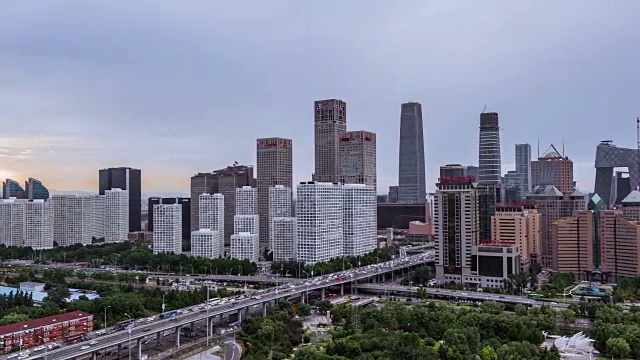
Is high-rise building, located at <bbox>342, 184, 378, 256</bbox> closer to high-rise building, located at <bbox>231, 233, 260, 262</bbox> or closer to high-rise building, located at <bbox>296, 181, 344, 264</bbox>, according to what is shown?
high-rise building, located at <bbox>296, 181, 344, 264</bbox>

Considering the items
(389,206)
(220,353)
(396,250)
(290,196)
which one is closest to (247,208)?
(290,196)

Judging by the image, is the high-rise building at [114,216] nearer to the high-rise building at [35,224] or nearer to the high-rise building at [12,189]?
Answer: the high-rise building at [35,224]

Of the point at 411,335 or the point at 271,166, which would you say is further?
the point at 271,166

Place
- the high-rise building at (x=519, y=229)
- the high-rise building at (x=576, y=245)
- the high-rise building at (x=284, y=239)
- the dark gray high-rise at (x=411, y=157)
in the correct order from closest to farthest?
the high-rise building at (x=576, y=245)
the high-rise building at (x=519, y=229)
the high-rise building at (x=284, y=239)
the dark gray high-rise at (x=411, y=157)

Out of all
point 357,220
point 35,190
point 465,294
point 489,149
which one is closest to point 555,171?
point 489,149

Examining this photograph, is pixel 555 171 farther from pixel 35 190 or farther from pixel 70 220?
pixel 35 190

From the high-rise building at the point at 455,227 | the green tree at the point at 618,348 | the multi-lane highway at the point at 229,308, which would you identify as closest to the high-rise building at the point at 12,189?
the multi-lane highway at the point at 229,308

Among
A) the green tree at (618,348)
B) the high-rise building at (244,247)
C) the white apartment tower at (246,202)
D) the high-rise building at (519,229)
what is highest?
the white apartment tower at (246,202)
